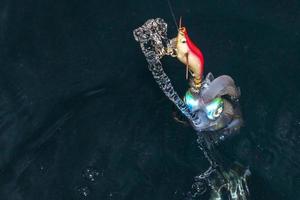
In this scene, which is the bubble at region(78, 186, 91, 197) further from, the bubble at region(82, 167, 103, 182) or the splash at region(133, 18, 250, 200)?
the splash at region(133, 18, 250, 200)

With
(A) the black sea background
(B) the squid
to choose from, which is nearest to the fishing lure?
(B) the squid

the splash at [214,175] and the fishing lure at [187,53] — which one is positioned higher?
the fishing lure at [187,53]

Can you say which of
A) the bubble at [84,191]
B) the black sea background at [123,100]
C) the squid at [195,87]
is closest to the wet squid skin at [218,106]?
the squid at [195,87]

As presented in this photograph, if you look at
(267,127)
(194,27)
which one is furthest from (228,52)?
(267,127)

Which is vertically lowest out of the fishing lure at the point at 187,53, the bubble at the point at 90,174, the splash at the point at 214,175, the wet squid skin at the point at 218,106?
the splash at the point at 214,175

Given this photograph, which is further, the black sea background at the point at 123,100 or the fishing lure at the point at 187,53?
the black sea background at the point at 123,100

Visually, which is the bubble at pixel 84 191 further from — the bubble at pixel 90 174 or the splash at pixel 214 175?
the splash at pixel 214 175
